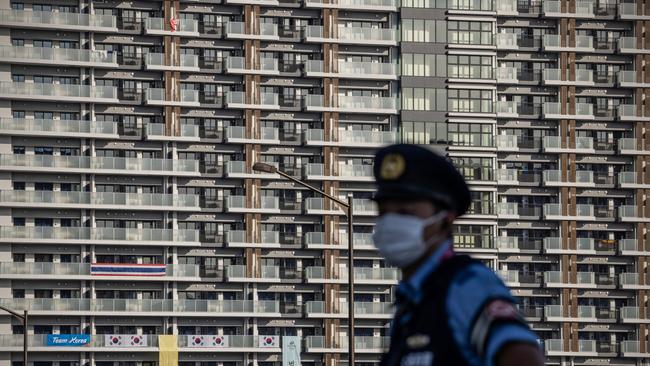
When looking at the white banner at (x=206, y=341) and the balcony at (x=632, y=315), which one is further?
the balcony at (x=632, y=315)

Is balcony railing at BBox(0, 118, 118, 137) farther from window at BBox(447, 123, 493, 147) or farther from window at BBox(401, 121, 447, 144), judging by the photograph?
window at BBox(447, 123, 493, 147)

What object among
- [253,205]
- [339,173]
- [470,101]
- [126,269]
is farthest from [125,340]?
[470,101]

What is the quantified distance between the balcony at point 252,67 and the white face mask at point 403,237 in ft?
320

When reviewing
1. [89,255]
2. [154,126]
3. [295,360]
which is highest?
[154,126]

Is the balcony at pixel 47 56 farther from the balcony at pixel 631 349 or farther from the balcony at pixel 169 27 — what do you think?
the balcony at pixel 631 349

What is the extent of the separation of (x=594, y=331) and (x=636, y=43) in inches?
787

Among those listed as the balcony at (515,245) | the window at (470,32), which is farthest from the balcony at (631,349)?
the window at (470,32)

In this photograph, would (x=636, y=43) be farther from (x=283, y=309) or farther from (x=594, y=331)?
(x=283, y=309)

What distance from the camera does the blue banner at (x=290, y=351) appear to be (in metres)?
97.5

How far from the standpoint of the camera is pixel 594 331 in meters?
105

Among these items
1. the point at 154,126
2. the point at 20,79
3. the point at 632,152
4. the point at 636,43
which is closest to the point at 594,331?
the point at 632,152

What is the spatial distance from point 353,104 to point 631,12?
21002mm

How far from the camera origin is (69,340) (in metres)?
96.5

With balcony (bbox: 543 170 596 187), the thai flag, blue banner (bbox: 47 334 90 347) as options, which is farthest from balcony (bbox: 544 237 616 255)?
blue banner (bbox: 47 334 90 347)
